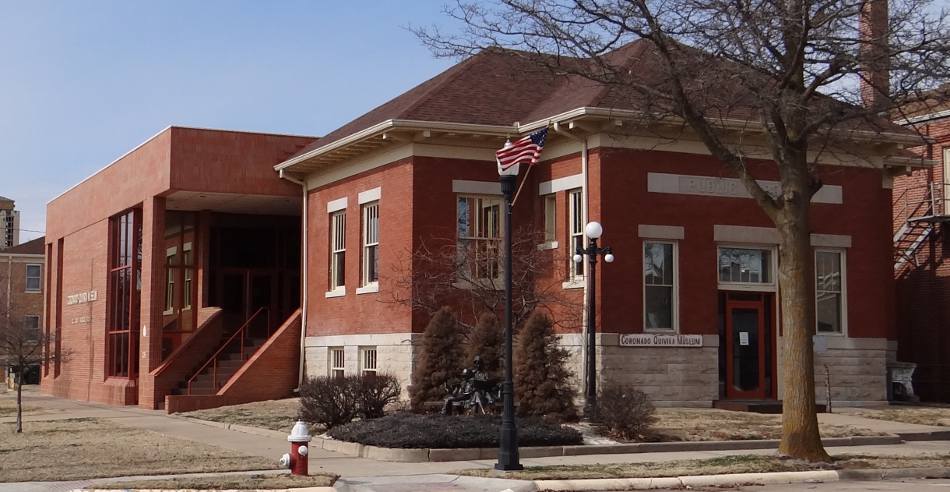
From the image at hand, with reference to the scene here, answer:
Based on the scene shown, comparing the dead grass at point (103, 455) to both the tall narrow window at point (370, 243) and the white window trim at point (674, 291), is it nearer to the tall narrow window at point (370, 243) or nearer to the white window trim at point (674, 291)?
the tall narrow window at point (370, 243)

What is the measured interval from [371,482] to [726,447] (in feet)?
24.0

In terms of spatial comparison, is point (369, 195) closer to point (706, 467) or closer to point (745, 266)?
point (745, 266)

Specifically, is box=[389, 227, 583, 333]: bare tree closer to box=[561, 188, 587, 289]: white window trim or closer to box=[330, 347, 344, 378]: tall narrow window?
box=[561, 188, 587, 289]: white window trim

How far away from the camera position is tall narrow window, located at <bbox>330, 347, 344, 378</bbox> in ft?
104

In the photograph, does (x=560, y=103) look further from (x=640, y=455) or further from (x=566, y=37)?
(x=640, y=455)

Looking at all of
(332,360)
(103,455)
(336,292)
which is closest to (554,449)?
(103,455)

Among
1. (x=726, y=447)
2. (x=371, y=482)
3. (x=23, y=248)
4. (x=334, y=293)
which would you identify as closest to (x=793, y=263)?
(x=726, y=447)

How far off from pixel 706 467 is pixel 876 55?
6.69 meters

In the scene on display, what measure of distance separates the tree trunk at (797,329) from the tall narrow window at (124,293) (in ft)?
75.9

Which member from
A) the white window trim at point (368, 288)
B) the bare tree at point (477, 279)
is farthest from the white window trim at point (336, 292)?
the bare tree at point (477, 279)

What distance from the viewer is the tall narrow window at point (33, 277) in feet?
245

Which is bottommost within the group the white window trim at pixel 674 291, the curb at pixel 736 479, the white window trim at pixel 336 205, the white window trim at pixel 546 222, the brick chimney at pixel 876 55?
the curb at pixel 736 479

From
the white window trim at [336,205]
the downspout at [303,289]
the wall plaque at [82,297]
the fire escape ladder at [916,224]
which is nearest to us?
the white window trim at [336,205]

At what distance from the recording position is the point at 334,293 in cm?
3189
